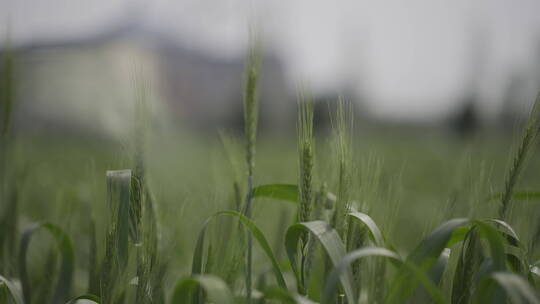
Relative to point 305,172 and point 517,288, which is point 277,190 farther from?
point 517,288

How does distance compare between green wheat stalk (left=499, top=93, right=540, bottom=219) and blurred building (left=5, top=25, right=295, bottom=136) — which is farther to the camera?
blurred building (left=5, top=25, right=295, bottom=136)

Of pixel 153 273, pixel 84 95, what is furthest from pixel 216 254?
pixel 84 95

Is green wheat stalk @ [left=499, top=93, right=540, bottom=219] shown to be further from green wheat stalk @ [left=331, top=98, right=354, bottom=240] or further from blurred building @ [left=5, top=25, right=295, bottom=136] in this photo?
blurred building @ [left=5, top=25, right=295, bottom=136]

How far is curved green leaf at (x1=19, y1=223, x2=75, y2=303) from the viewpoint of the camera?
976mm

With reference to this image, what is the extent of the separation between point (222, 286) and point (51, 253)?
92 centimetres

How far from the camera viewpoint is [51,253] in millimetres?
1213

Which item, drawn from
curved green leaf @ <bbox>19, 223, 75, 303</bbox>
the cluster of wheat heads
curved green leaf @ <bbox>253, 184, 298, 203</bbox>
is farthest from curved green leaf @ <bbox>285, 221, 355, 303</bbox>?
curved green leaf @ <bbox>19, 223, 75, 303</bbox>

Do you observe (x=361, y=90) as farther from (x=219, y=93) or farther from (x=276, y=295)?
(x=219, y=93)

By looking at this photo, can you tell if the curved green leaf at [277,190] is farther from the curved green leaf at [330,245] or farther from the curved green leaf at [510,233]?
the curved green leaf at [510,233]

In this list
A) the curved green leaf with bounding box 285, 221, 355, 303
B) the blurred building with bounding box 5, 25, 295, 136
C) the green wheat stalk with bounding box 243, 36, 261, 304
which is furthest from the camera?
the blurred building with bounding box 5, 25, 295, 136

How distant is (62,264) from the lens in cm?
99

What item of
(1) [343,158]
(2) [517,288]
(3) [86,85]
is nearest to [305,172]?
(1) [343,158]

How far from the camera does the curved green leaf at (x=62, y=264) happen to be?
0.98 m

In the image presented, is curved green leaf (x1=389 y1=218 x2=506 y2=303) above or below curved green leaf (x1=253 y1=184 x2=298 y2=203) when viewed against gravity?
below
